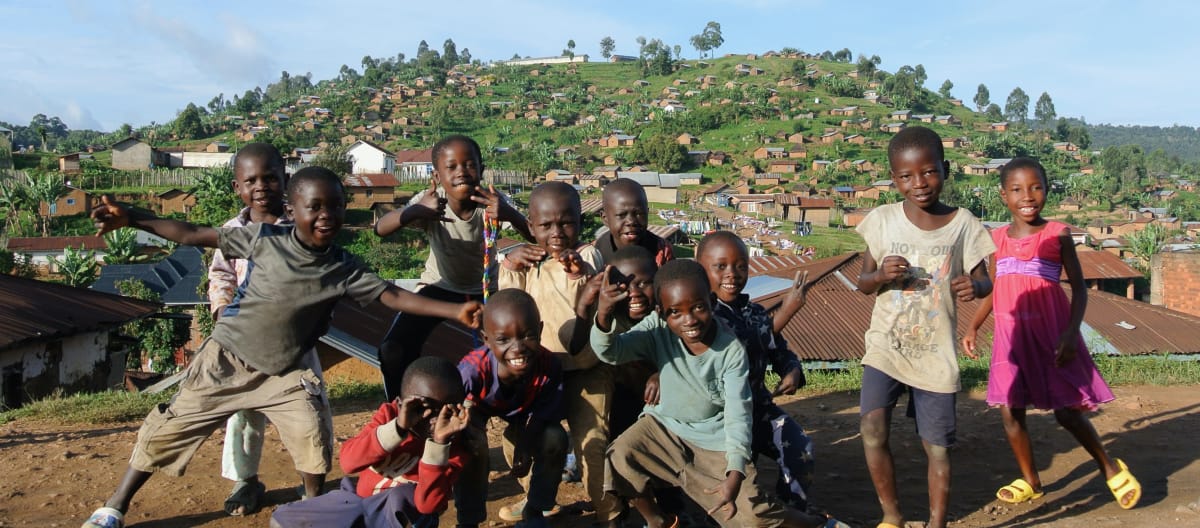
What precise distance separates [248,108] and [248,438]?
421 ft

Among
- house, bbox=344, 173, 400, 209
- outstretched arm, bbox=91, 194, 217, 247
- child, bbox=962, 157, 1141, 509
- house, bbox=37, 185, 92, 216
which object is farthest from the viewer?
house, bbox=344, 173, 400, 209

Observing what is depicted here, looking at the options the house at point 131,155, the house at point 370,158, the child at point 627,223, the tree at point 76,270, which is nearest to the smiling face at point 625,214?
the child at point 627,223

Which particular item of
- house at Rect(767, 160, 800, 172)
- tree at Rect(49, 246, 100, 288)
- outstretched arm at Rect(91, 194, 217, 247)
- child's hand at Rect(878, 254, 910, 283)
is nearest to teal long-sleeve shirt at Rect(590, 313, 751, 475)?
child's hand at Rect(878, 254, 910, 283)

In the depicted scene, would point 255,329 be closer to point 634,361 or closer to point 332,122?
point 634,361

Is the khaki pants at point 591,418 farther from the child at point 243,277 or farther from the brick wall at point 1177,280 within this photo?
the brick wall at point 1177,280

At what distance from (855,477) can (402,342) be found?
261 cm

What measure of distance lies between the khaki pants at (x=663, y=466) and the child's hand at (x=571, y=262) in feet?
2.37

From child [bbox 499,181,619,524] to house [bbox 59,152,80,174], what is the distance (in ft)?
216

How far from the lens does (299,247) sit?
384cm

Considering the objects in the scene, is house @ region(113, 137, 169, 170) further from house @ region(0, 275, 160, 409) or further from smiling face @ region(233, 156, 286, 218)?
smiling face @ region(233, 156, 286, 218)

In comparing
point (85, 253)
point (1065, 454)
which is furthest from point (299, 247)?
point (85, 253)

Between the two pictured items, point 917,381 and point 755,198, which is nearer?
point 917,381

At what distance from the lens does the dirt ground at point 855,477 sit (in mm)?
4211

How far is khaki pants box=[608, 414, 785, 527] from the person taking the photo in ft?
12.2
